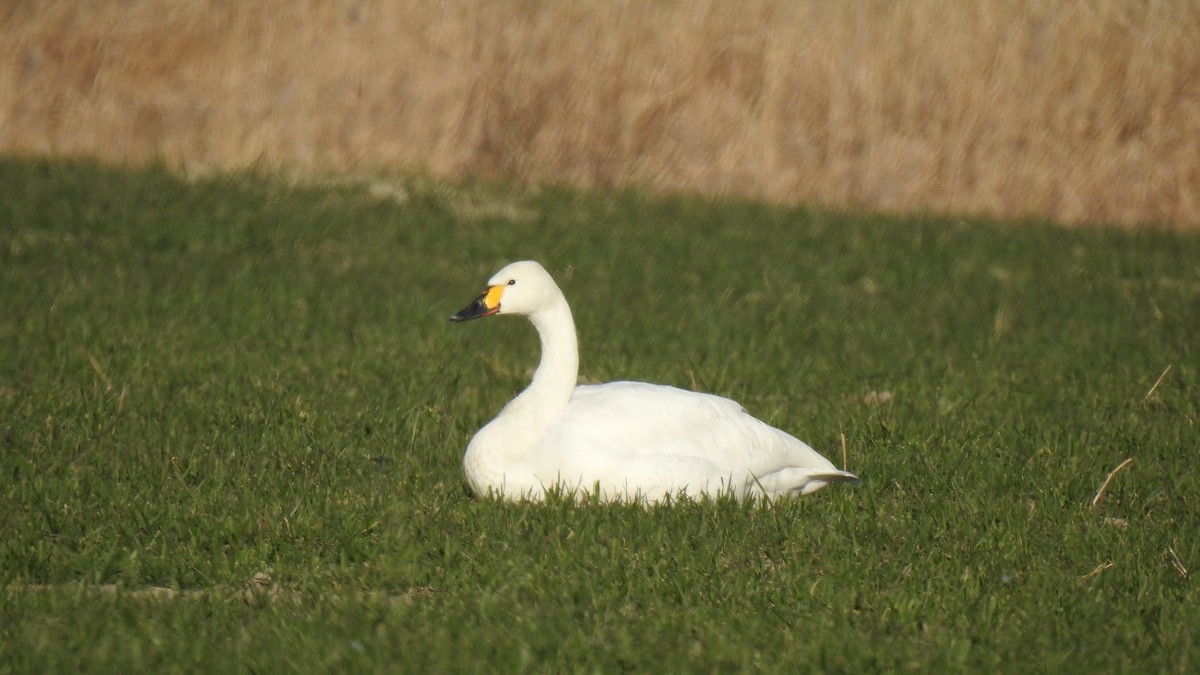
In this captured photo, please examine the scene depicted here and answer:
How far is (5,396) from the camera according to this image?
6.66 meters

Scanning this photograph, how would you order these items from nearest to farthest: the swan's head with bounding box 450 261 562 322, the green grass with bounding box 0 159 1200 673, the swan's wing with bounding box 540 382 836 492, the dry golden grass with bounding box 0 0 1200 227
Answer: the green grass with bounding box 0 159 1200 673
the swan's wing with bounding box 540 382 836 492
the swan's head with bounding box 450 261 562 322
the dry golden grass with bounding box 0 0 1200 227

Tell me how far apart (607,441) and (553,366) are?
0.40 metres

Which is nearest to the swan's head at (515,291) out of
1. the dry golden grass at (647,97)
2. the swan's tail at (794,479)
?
the swan's tail at (794,479)

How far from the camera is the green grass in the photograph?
14.4ft

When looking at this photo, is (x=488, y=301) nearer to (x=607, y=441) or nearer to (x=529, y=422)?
(x=529, y=422)

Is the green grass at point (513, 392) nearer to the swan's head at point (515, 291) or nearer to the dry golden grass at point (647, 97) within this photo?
the swan's head at point (515, 291)

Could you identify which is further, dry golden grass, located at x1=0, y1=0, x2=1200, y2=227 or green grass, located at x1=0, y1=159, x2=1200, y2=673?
dry golden grass, located at x1=0, y1=0, x2=1200, y2=227

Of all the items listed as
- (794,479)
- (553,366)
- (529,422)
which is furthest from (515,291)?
(794,479)

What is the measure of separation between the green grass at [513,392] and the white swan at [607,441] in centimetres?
13

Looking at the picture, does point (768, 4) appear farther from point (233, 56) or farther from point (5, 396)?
point (5, 396)

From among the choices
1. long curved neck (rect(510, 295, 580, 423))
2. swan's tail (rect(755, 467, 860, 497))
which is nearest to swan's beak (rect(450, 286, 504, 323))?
long curved neck (rect(510, 295, 580, 423))

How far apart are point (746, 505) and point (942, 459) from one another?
116 centimetres

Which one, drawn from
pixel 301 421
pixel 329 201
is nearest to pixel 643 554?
pixel 301 421

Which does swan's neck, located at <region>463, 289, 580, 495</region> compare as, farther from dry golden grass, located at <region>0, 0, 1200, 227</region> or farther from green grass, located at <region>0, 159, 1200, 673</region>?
dry golden grass, located at <region>0, 0, 1200, 227</region>
